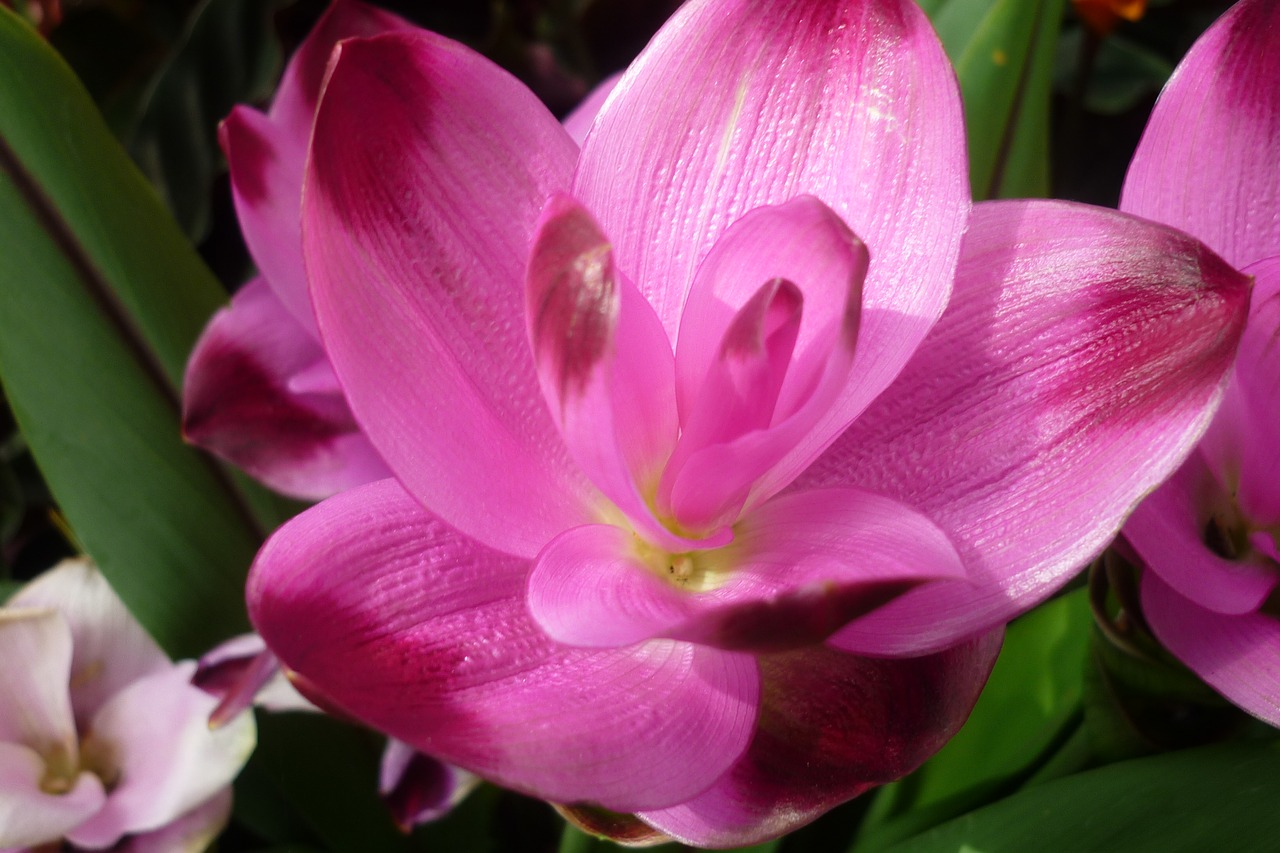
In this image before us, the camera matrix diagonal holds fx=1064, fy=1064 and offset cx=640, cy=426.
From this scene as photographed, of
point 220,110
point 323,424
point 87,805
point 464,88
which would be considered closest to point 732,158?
point 464,88

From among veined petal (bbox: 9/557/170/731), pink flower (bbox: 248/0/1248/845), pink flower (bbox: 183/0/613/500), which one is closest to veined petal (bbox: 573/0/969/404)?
pink flower (bbox: 248/0/1248/845)

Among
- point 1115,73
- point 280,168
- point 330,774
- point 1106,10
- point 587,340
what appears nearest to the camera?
point 587,340

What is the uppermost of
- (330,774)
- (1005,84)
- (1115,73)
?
(1005,84)

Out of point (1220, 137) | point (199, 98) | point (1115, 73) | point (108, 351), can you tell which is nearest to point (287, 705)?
point (108, 351)

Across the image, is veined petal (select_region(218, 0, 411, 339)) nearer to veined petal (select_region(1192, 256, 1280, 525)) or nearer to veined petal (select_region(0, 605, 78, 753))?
veined petal (select_region(0, 605, 78, 753))

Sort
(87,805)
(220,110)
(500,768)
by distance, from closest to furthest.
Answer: (500,768)
(87,805)
(220,110)

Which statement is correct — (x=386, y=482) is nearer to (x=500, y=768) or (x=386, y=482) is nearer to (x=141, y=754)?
(x=500, y=768)

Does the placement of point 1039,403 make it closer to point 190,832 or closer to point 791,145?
point 791,145
